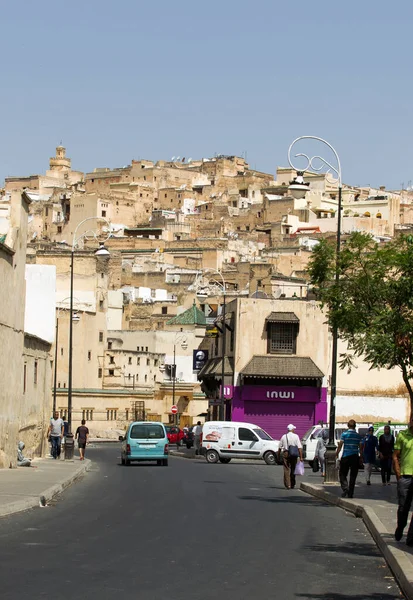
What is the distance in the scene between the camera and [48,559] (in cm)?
A: 1347

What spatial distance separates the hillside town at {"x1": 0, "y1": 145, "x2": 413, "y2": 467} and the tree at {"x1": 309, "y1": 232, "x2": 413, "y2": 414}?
113 inches

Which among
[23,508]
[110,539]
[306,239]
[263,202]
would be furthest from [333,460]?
[263,202]

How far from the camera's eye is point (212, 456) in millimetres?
46281

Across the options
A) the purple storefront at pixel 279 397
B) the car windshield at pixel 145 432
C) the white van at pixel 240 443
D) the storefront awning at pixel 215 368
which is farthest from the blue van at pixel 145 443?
the storefront awning at pixel 215 368

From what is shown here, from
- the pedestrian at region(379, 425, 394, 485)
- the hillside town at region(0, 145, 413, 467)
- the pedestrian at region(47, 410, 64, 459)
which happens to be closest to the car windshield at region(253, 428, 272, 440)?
the hillside town at region(0, 145, 413, 467)

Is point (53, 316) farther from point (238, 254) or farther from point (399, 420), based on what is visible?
point (238, 254)

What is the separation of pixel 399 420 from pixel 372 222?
354 feet

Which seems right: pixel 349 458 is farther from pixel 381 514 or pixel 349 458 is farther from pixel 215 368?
pixel 215 368

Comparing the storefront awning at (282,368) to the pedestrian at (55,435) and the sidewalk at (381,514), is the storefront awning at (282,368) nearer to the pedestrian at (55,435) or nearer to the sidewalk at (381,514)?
the pedestrian at (55,435)

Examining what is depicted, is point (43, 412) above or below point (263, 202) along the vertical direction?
below

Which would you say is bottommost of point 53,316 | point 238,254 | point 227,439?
point 227,439

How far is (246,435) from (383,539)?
1190 inches

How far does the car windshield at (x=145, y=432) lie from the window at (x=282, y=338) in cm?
2123

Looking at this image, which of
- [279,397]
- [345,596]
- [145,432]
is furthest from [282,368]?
[345,596]
